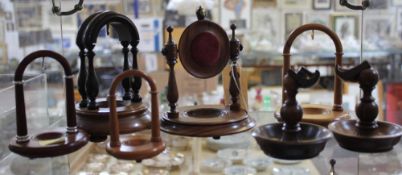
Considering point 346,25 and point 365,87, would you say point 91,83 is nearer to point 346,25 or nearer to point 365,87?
point 365,87

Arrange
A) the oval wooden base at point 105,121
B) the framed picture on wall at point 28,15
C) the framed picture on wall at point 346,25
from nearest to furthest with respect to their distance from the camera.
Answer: the oval wooden base at point 105,121 → the framed picture on wall at point 28,15 → the framed picture on wall at point 346,25

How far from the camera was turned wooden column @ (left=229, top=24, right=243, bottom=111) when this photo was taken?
0.85 metres

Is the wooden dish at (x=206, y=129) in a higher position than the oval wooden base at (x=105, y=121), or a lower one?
lower

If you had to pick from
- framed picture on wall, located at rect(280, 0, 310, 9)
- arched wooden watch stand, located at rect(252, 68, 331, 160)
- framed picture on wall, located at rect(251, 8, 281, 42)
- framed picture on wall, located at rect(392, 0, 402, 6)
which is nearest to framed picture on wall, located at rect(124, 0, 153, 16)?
framed picture on wall, located at rect(251, 8, 281, 42)

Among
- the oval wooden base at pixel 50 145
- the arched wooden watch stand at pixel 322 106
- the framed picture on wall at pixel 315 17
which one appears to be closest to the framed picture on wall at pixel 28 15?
the oval wooden base at pixel 50 145

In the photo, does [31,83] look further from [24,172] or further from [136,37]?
[136,37]

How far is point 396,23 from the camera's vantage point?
2541mm

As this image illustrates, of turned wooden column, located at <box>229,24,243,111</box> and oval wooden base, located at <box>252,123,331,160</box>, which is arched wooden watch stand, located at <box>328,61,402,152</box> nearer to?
oval wooden base, located at <box>252,123,331,160</box>

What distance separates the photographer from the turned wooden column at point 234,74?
85 centimetres

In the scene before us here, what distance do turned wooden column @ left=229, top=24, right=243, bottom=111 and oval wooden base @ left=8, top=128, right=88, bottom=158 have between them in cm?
30

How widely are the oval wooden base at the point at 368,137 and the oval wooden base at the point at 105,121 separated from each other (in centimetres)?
35

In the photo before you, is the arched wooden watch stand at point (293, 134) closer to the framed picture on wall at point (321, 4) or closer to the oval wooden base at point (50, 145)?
the oval wooden base at point (50, 145)

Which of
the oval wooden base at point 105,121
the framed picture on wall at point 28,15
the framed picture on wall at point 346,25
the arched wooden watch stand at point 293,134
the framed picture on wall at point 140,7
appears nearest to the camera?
the arched wooden watch stand at point 293,134

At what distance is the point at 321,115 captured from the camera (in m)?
0.91
